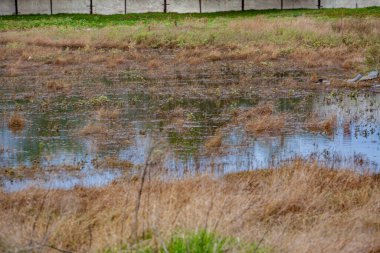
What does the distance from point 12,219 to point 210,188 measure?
2.82m

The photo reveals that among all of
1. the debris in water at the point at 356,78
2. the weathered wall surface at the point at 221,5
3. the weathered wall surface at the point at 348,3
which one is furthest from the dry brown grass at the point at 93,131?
the weathered wall surface at the point at 348,3

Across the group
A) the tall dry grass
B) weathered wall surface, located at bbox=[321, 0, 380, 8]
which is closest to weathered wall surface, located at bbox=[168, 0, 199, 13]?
weathered wall surface, located at bbox=[321, 0, 380, 8]

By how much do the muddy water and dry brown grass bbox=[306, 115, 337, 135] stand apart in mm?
182

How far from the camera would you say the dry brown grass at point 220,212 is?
714 cm

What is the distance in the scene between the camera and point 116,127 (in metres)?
16.1

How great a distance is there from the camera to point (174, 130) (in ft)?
51.5

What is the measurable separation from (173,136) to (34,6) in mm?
37973

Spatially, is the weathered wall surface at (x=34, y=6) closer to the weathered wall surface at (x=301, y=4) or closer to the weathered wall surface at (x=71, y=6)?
the weathered wall surface at (x=71, y=6)

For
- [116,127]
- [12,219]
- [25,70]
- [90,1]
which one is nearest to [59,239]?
[12,219]

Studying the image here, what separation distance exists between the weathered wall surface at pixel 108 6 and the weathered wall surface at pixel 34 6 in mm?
3620

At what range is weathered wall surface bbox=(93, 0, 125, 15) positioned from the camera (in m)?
50.4

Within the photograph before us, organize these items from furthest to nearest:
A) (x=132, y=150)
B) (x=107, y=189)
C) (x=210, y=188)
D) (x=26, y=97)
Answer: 1. (x=26, y=97)
2. (x=132, y=150)
3. (x=107, y=189)
4. (x=210, y=188)

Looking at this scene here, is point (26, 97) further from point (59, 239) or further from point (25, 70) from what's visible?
point (59, 239)

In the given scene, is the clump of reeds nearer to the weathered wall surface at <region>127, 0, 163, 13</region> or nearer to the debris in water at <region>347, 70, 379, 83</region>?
the debris in water at <region>347, 70, 379, 83</region>
